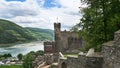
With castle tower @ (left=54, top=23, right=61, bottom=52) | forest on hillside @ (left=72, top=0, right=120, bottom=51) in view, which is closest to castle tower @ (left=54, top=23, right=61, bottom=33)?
castle tower @ (left=54, top=23, right=61, bottom=52)

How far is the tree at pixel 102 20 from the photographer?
18594 millimetres

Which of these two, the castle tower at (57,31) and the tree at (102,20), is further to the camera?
the castle tower at (57,31)

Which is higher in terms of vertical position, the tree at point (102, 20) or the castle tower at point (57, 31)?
the tree at point (102, 20)

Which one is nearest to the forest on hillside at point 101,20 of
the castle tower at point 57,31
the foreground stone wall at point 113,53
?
the foreground stone wall at point 113,53

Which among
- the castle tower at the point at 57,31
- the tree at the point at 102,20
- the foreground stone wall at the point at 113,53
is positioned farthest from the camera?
the castle tower at the point at 57,31

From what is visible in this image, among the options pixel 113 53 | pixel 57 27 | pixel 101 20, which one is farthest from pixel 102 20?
pixel 57 27

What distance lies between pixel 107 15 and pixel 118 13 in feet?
2.37

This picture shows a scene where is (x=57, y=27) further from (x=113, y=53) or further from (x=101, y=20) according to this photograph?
(x=113, y=53)

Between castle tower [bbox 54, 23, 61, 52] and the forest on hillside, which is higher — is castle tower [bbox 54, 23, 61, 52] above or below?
below

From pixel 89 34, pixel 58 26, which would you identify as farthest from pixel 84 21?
pixel 58 26

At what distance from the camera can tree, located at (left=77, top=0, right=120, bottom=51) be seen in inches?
732

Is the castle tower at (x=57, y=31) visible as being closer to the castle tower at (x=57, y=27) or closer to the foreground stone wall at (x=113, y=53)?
the castle tower at (x=57, y=27)

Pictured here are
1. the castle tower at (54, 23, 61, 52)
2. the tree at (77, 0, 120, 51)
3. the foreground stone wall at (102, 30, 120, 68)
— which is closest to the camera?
the foreground stone wall at (102, 30, 120, 68)

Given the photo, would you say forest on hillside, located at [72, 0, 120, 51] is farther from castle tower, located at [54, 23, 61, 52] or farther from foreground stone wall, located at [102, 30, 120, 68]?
castle tower, located at [54, 23, 61, 52]
